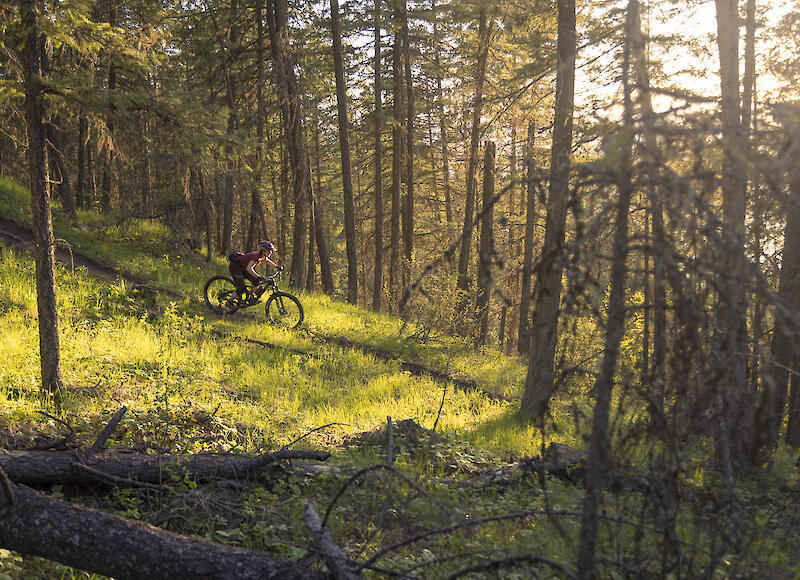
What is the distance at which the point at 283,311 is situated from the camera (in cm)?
1298

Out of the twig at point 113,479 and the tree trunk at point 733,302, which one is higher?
the tree trunk at point 733,302

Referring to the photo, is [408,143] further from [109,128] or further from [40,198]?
[40,198]

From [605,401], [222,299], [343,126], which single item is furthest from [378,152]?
[605,401]

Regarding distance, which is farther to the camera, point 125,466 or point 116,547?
point 125,466

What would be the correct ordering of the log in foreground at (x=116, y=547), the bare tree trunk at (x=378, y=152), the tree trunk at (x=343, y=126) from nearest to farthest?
the log in foreground at (x=116, y=547) → the tree trunk at (x=343, y=126) → the bare tree trunk at (x=378, y=152)

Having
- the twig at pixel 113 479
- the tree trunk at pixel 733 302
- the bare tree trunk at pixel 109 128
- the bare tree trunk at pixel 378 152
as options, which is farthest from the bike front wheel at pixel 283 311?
the tree trunk at pixel 733 302

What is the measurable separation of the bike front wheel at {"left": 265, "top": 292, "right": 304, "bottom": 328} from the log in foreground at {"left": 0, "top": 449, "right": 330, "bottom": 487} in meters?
7.62

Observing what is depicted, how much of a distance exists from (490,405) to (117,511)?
23.1 feet

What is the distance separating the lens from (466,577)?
3732 mm

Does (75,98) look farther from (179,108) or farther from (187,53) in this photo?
(187,53)

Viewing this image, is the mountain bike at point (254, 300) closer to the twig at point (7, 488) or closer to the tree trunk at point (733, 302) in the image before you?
the twig at point (7, 488)

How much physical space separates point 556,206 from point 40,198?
5933 mm

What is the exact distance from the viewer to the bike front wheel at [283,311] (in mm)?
12797

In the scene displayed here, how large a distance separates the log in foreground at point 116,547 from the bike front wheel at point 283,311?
9205mm
